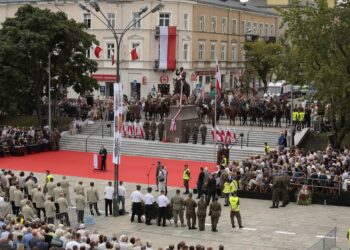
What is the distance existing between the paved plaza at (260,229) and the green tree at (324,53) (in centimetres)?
893

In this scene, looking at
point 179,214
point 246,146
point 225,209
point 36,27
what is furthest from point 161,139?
point 179,214

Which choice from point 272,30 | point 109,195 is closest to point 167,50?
point 272,30

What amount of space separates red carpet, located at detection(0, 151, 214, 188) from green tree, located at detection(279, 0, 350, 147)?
7.87m

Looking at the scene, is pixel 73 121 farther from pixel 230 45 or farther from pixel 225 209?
pixel 230 45

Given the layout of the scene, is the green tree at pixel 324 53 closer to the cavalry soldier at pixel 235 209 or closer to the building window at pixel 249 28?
the cavalry soldier at pixel 235 209

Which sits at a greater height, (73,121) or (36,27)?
(36,27)

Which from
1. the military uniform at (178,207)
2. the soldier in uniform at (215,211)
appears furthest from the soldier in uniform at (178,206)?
the soldier in uniform at (215,211)

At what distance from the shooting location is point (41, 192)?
26953mm

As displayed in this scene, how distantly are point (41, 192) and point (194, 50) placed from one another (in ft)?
151

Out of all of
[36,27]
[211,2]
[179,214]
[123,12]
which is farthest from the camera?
[211,2]

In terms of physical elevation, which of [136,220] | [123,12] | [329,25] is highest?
[123,12]

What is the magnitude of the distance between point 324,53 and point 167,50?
1224 inches

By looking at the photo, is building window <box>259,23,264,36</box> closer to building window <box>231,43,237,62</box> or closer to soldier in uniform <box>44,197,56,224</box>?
building window <box>231,43,237,62</box>

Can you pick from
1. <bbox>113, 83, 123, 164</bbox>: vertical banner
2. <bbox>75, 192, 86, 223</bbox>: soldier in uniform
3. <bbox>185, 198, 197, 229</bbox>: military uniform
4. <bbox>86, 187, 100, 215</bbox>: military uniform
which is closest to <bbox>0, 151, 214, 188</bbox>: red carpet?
<bbox>86, 187, 100, 215</bbox>: military uniform
